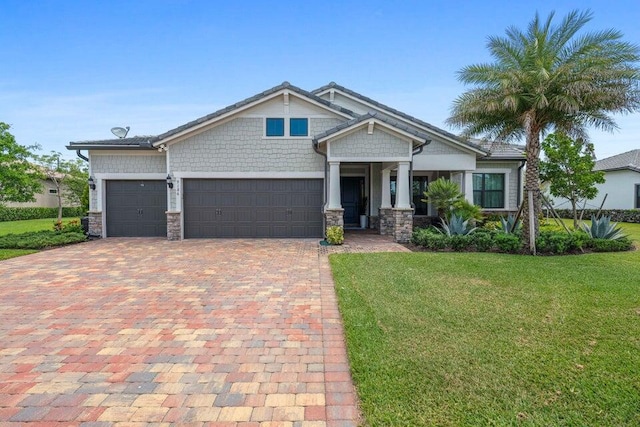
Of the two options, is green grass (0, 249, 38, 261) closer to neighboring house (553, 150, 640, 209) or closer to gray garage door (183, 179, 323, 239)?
gray garage door (183, 179, 323, 239)

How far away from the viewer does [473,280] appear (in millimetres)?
6945

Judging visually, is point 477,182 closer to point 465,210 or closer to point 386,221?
point 465,210

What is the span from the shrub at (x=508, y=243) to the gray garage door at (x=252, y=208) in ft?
20.6

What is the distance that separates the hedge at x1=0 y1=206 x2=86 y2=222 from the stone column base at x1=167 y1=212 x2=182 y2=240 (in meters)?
15.2

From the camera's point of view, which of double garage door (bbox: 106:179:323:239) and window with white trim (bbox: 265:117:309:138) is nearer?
window with white trim (bbox: 265:117:309:138)

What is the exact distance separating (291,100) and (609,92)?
32.5ft

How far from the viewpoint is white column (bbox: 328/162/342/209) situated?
40.0 ft

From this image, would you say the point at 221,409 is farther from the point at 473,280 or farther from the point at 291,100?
the point at 291,100

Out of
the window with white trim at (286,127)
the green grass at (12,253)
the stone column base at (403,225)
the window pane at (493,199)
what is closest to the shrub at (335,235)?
the stone column base at (403,225)

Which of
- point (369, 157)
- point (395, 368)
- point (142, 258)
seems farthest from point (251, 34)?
point (395, 368)

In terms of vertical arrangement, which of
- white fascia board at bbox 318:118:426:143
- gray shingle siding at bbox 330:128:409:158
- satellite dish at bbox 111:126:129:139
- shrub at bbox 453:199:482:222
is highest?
satellite dish at bbox 111:126:129:139

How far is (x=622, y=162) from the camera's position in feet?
82.0

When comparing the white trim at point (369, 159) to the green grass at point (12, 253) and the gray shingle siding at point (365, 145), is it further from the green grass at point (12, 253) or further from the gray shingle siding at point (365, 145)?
the green grass at point (12, 253)

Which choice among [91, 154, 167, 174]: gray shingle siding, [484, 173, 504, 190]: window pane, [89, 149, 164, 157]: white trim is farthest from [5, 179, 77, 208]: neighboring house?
[484, 173, 504, 190]: window pane
